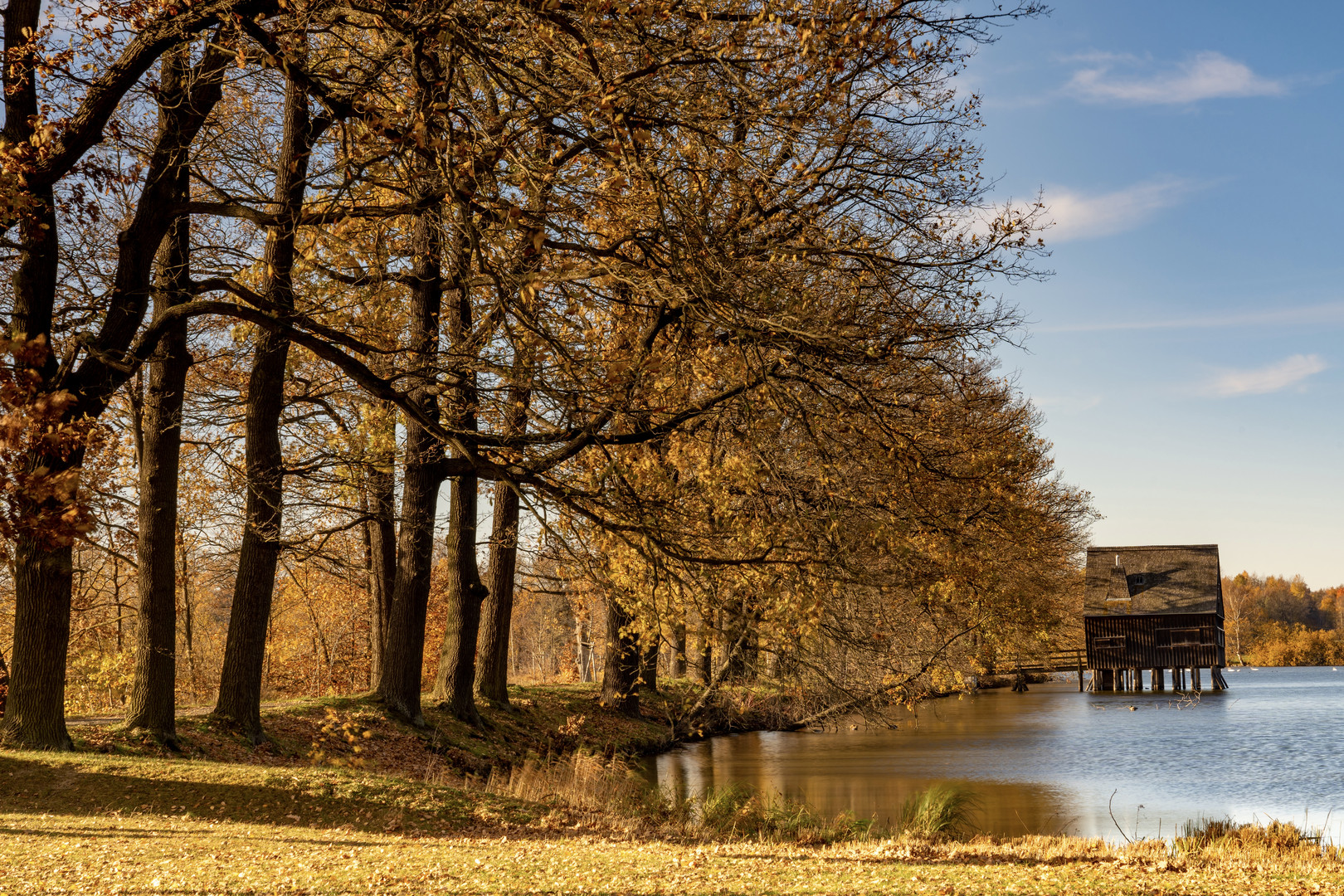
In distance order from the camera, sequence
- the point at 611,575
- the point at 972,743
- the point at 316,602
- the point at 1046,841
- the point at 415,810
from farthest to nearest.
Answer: the point at 316,602 < the point at 972,743 < the point at 611,575 < the point at 1046,841 < the point at 415,810

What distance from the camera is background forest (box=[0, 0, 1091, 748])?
295 inches

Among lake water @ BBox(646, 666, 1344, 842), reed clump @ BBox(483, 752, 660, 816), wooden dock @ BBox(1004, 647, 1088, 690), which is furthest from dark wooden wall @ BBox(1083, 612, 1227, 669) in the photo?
reed clump @ BBox(483, 752, 660, 816)

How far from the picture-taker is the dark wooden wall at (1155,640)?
152 ft

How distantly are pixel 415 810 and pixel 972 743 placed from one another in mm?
16973

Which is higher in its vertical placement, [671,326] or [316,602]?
[671,326]

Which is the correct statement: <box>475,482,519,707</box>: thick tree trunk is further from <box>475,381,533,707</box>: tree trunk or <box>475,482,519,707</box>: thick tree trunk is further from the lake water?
the lake water

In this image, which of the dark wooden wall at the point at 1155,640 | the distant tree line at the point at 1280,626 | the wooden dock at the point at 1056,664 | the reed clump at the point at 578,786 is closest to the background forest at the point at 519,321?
the reed clump at the point at 578,786

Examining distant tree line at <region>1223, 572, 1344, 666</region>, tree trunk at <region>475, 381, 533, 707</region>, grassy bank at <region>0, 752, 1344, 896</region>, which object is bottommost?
distant tree line at <region>1223, 572, 1344, 666</region>

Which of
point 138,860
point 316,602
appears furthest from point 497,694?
point 316,602

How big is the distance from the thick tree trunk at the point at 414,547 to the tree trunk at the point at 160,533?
2844mm

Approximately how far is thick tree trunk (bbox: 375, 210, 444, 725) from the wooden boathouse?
3973 centimetres

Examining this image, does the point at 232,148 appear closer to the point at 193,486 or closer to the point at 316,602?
the point at 193,486

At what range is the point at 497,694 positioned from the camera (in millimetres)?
19453

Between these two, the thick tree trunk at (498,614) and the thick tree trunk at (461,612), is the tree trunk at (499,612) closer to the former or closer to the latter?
the thick tree trunk at (498,614)
